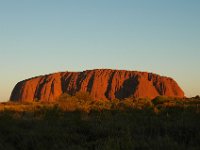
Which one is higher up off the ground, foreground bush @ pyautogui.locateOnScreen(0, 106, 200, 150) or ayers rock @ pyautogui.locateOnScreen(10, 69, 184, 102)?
ayers rock @ pyautogui.locateOnScreen(10, 69, 184, 102)

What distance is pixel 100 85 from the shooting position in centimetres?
11550

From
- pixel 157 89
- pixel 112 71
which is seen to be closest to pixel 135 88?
pixel 157 89

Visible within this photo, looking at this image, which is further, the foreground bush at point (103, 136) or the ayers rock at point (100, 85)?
the ayers rock at point (100, 85)

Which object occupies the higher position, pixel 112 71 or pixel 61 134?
pixel 112 71

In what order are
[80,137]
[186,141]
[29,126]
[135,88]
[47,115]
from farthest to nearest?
[135,88], [47,115], [29,126], [80,137], [186,141]

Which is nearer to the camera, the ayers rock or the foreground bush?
the foreground bush

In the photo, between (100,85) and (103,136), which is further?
(100,85)

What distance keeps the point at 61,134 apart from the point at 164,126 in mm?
3549

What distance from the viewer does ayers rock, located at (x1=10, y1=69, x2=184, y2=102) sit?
111 meters

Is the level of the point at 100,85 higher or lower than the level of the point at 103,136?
higher

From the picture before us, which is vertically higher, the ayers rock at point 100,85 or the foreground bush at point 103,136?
the ayers rock at point 100,85

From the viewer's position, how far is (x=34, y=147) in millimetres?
11398

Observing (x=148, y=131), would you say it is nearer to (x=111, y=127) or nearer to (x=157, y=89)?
(x=111, y=127)

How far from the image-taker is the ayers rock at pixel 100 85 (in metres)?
111
